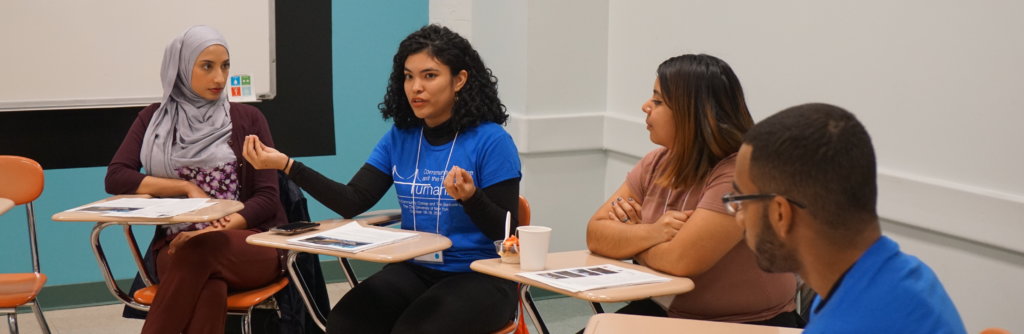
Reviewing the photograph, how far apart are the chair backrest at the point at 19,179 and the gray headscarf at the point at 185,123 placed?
0.38m

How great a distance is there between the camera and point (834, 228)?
150cm

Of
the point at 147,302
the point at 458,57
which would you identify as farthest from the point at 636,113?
the point at 147,302

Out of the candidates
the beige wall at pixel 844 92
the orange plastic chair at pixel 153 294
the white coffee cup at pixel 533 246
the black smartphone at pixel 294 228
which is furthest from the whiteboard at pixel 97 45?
the white coffee cup at pixel 533 246

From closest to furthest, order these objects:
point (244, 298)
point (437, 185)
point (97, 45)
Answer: point (437, 185) → point (244, 298) → point (97, 45)

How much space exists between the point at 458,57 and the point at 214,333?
1149 mm

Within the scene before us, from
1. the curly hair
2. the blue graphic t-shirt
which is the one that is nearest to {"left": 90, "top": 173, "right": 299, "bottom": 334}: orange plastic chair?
the blue graphic t-shirt

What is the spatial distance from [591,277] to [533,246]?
6.5 inches

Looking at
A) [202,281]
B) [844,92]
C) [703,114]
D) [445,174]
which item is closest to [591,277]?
[703,114]

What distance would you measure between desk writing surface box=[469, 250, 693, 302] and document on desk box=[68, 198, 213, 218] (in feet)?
3.23

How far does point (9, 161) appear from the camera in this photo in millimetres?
3426

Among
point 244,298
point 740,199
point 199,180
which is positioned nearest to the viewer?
point 740,199

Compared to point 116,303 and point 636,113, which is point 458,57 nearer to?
point 636,113

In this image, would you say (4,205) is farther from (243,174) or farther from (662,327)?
(662,327)

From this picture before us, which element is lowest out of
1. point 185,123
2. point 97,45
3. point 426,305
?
point 426,305
